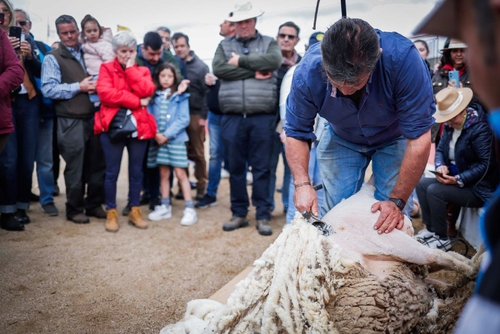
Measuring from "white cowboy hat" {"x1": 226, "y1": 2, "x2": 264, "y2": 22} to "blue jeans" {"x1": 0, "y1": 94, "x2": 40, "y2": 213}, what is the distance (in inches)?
90.1

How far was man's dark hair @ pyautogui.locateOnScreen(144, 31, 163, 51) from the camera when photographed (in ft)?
14.0

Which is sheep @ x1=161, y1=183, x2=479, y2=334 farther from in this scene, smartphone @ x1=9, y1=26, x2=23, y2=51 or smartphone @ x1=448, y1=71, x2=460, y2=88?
smartphone @ x1=9, y1=26, x2=23, y2=51

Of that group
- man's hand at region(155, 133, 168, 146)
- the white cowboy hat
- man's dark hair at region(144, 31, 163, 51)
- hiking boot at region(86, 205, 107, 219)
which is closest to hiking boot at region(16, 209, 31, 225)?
hiking boot at region(86, 205, 107, 219)

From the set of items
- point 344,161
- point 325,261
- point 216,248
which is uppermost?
point 344,161

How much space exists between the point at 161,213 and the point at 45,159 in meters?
1.52

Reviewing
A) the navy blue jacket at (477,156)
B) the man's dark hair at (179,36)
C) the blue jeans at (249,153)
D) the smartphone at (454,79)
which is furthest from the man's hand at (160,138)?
the smartphone at (454,79)

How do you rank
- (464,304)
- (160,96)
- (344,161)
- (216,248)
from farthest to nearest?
1. (160,96)
2. (216,248)
3. (344,161)
4. (464,304)

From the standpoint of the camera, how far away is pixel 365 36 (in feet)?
5.62

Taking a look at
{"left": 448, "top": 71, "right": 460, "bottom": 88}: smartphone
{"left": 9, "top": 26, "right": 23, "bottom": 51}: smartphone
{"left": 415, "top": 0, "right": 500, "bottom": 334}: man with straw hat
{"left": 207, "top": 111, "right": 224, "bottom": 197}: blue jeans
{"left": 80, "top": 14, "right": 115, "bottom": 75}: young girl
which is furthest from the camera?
{"left": 207, "top": 111, "right": 224, "bottom": 197}: blue jeans

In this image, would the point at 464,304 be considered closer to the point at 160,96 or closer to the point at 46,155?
the point at 160,96

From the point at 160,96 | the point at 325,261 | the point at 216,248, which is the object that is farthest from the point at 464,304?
the point at 160,96

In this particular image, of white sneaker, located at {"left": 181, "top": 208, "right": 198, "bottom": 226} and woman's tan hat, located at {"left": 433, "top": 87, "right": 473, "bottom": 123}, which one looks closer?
woman's tan hat, located at {"left": 433, "top": 87, "right": 473, "bottom": 123}

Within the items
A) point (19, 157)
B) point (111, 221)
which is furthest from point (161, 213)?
point (19, 157)

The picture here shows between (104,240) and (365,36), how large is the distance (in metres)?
3.09
